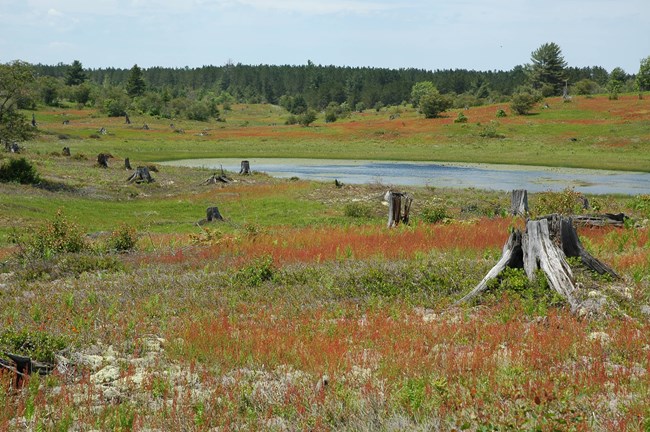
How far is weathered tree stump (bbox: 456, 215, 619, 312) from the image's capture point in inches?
507

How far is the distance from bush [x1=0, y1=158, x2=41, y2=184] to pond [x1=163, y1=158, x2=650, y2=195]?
69.6 ft

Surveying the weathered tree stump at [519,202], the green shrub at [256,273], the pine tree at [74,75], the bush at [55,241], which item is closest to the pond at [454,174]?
the weathered tree stump at [519,202]

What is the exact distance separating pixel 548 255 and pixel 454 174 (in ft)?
151

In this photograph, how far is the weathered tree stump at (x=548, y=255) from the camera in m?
12.9

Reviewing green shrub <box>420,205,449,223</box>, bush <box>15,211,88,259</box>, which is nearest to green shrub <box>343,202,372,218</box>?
green shrub <box>420,205,449,223</box>

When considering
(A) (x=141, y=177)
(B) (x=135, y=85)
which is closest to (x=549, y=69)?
(B) (x=135, y=85)

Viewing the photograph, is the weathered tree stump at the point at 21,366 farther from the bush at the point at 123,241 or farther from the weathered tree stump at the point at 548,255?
the bush at the point at 123,241

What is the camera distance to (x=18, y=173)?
41.7 metres

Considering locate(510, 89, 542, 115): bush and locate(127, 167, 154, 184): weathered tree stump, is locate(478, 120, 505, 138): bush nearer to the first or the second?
locate(510, 89, 542, 115): bush

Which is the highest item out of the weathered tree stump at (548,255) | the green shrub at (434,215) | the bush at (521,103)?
the bush at (521,103)

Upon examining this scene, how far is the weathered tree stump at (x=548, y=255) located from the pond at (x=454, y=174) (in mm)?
27599

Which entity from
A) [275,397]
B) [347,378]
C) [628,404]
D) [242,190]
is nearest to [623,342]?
[628,404]

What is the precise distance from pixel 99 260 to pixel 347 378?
11.8 m

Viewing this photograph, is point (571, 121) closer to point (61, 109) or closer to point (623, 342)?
point (623, 342)
